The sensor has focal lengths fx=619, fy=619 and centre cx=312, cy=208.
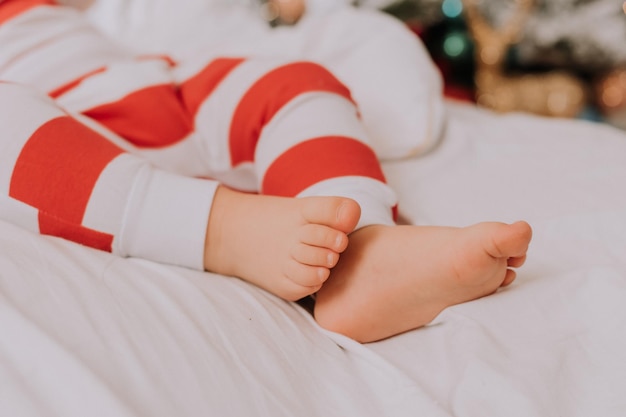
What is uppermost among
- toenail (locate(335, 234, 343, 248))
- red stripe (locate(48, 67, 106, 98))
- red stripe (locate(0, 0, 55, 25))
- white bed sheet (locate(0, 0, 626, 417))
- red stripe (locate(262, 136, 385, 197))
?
red stripe (locate(0, 0, 55, 25))

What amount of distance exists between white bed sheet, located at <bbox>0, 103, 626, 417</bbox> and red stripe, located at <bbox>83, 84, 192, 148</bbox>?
0.68ft

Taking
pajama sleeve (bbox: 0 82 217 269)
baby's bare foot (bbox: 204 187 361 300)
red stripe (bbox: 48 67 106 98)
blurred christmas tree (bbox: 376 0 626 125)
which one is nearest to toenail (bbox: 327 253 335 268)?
baby's bare foot (bbox: 204 187 361 300)

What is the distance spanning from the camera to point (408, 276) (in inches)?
18.3

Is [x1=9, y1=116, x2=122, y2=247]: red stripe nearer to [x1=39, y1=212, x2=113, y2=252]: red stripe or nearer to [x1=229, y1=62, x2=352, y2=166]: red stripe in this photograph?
[x1=39, y1=212, x2=113, y2=252]: red stripe

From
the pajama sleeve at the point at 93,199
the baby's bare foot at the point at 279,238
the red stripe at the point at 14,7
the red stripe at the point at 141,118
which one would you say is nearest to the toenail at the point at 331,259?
the baby's bare foot at the point at 279,238

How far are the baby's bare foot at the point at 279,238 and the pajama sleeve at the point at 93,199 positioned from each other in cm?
2

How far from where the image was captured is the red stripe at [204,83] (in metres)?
0.69

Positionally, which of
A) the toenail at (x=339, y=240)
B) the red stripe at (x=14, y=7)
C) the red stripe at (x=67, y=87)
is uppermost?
the red stripe at (x=14, y=7)

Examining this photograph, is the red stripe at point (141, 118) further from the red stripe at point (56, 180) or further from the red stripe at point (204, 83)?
the red stripe at point (56, 180)

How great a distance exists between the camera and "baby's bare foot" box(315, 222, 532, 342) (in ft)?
1.46

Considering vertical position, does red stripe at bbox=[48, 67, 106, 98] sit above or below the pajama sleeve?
above

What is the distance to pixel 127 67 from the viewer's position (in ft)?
2.31

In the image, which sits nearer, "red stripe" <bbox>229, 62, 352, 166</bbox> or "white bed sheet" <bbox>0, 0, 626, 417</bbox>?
"white bed sheet" <bbox>0, 0, 626, 417</bbox>

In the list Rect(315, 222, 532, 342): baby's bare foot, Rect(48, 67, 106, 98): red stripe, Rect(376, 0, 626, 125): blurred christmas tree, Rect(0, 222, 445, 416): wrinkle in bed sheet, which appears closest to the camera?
Rect(0, 222, 445, 416): wrinkle in bed sheet
